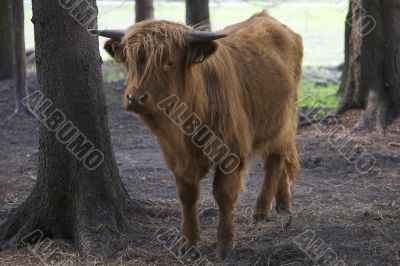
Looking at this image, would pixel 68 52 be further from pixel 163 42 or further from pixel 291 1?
pixel 291 1

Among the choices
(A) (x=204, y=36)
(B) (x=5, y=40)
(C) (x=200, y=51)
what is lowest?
(B) (x=5, y=40)

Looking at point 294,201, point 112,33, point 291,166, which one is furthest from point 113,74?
point 112,33

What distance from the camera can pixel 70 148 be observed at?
6094mm

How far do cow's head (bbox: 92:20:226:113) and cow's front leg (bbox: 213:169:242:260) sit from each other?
92 centimetres

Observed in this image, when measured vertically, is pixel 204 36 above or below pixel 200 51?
above

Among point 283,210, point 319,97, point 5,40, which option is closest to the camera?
point 283,210

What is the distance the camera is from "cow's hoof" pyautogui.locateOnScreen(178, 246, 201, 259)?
593 cm

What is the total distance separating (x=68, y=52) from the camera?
5.95m

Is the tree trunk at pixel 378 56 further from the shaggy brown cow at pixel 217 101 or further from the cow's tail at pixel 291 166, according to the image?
the shaggy brown cow at pixel 217 101

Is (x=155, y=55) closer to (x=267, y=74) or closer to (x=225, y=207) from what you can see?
(x=225, y=207)

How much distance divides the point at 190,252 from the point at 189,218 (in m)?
0.28

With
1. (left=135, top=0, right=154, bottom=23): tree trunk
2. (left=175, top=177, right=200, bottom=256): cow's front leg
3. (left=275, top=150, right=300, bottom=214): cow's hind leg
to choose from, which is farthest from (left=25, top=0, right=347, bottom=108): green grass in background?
(left=175, top=177, right=200, bottom=256): cow's front leg

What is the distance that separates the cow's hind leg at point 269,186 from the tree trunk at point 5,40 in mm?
9220

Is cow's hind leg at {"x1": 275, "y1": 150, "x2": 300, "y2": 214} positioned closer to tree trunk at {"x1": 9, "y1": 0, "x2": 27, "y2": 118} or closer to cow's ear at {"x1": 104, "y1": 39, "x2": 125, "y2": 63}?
cow's ear at {"x1": 104, "y1": 39, "x2": 125, "y2": 63}
